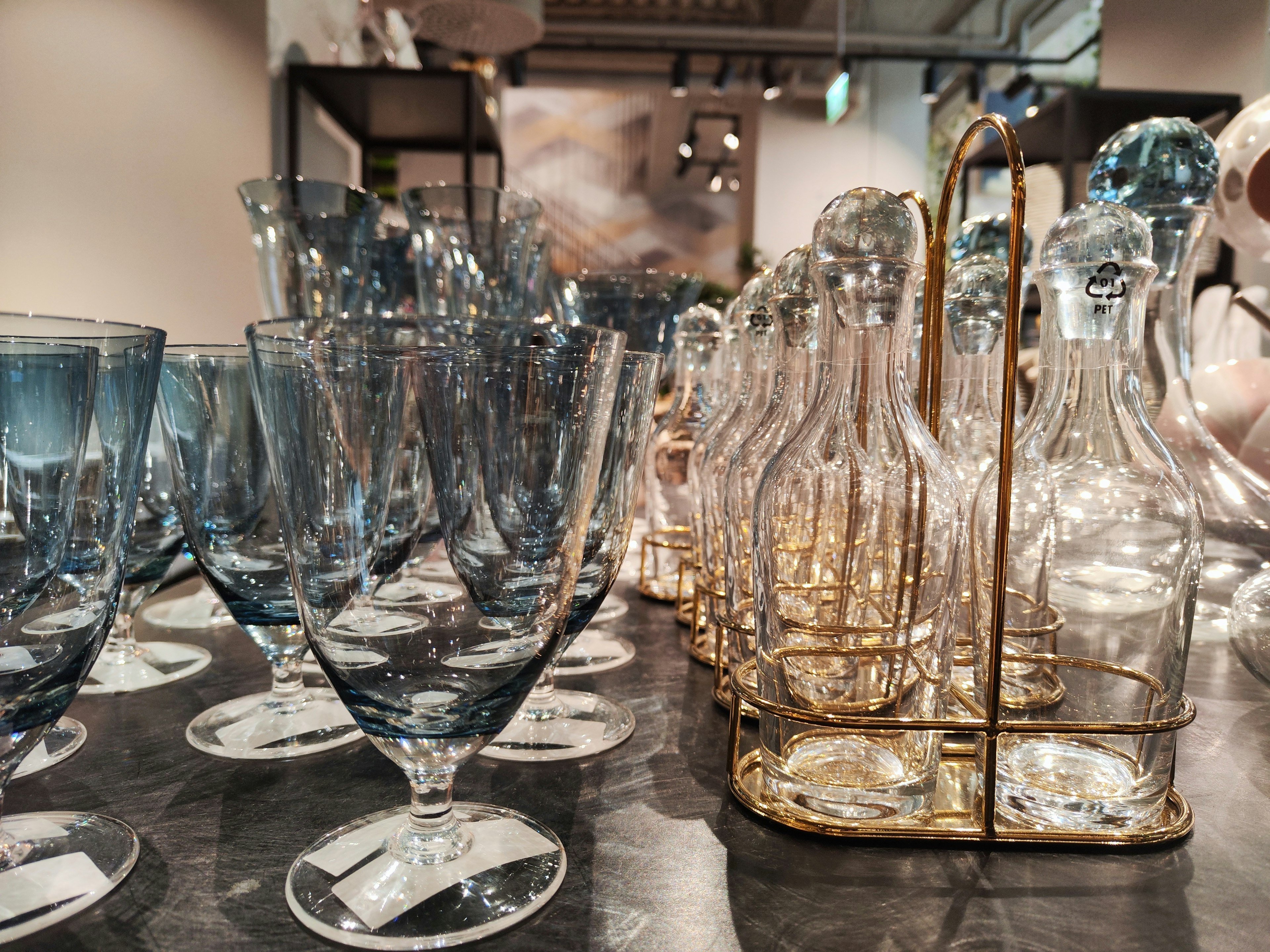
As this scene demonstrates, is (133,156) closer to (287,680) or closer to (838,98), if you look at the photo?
(287,680)

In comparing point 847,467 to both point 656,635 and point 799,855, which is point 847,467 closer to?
point 799,855

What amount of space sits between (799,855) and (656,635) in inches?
11.6

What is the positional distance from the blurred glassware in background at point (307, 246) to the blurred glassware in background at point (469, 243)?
0.10 metres

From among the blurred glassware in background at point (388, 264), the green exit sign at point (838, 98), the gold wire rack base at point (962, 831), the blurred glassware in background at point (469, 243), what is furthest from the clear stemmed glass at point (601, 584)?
the green exit sign at point (838, 98)

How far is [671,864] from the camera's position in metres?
0.31

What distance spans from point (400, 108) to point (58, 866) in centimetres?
206

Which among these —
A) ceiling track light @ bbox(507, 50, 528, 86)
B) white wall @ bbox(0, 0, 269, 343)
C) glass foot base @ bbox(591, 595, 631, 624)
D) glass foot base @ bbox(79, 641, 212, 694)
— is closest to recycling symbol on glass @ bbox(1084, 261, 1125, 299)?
glass foot base @ bbox(591, 595, 631, 624)

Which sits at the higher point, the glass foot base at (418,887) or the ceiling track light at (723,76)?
the ceiling track light at (723,76)

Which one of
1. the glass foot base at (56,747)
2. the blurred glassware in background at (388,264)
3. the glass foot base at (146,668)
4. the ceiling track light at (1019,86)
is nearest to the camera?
the glass foot base at (56,747)

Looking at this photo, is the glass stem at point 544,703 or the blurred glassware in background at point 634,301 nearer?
the glass stem at point 544,703

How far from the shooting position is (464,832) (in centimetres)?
32

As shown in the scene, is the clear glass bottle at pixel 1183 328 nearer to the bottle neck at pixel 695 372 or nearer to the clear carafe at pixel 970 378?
the clear carafe at pixel 970 378

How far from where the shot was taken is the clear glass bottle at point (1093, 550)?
33 centimetres

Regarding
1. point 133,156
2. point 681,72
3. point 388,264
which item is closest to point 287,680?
point 388,264
